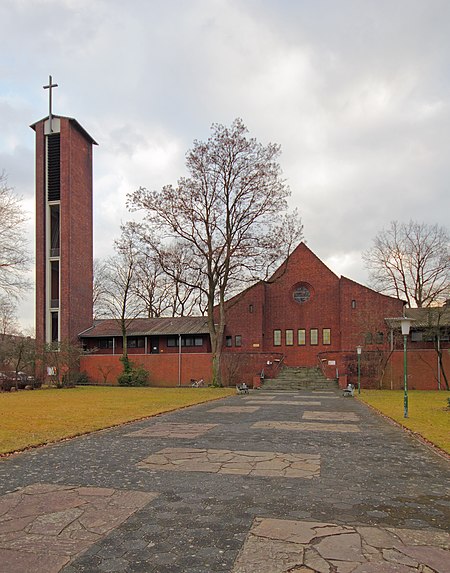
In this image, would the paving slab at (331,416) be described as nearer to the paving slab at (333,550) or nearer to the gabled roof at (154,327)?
the paving slab at (333,550)

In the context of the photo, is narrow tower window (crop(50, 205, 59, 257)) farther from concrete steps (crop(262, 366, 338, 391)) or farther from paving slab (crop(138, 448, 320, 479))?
paving slab (crop(138, 448, 320, 479))

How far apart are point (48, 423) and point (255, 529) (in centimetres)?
1004

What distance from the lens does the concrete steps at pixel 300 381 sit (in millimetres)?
33938

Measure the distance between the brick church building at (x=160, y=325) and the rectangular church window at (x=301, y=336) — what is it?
0.28 ft

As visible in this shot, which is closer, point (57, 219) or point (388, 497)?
point (388, 497)

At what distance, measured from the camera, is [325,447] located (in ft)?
31.7

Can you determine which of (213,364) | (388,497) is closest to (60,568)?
(388,497)

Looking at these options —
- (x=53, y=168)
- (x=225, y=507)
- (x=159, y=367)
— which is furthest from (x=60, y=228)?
(x=225, y=507)

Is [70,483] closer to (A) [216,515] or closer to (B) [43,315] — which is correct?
(A) [216,515]

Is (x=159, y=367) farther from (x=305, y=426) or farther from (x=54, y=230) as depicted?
(x=305, y=426)

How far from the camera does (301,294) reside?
4416cm

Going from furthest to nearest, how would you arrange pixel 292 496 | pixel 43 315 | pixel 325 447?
1. pixel 43 315
2. pixel 325 447
3. pixel 292 496

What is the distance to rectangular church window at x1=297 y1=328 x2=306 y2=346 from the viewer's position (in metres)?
42.9

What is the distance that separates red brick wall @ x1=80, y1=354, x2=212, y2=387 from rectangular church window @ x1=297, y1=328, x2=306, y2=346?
333 inches
